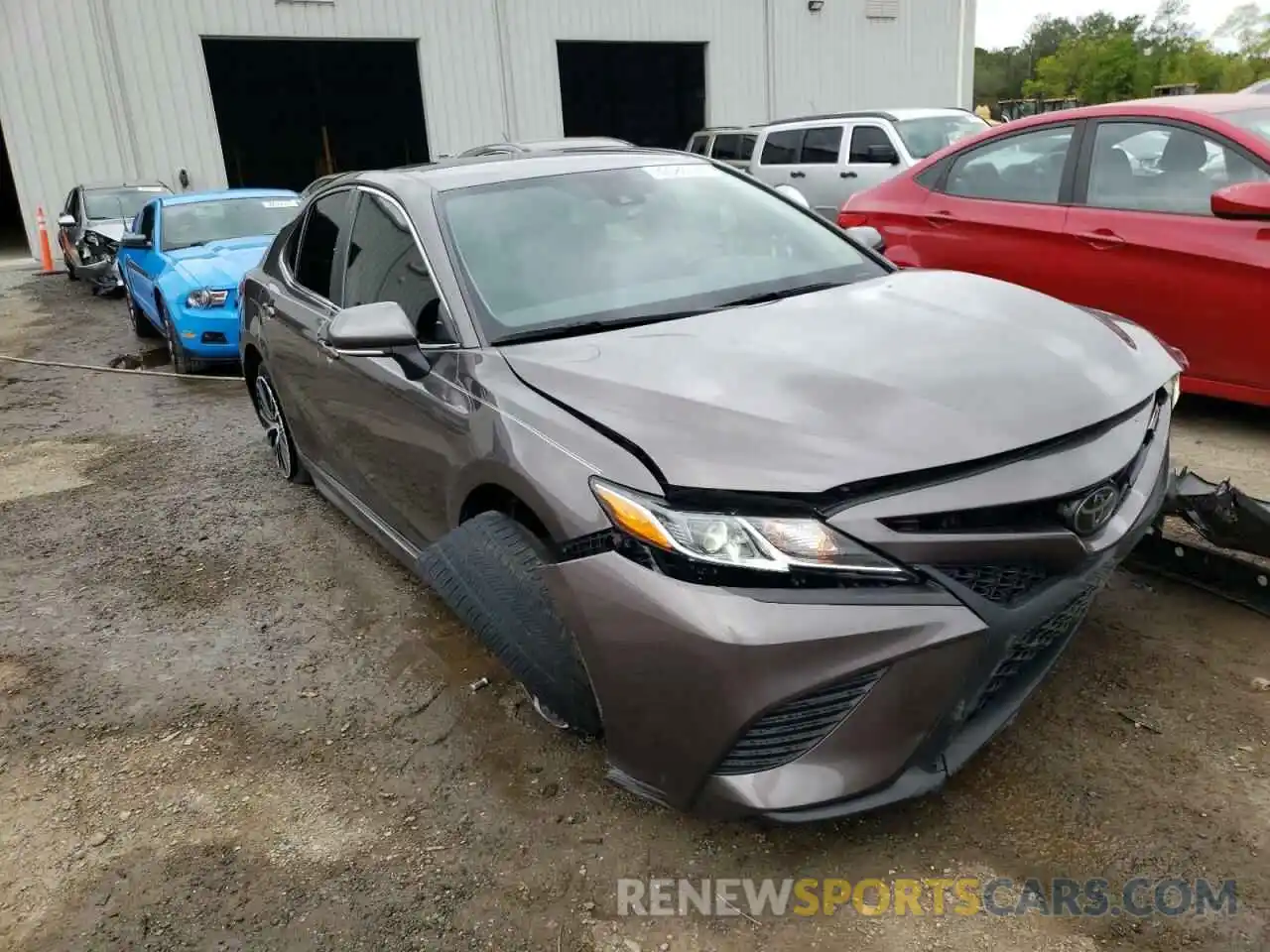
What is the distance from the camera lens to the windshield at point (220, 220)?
8.96m

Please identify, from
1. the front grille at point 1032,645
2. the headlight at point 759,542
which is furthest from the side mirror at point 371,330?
the front grille at point 1032,645

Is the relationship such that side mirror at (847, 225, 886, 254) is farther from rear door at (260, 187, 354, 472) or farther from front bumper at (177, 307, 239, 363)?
front bumper at (177, 307, 239, 363)

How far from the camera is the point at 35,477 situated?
574cm

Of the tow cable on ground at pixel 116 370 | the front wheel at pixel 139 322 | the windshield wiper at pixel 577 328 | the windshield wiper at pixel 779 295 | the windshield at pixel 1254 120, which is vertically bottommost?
the tow cable on ground at pixel 116 370

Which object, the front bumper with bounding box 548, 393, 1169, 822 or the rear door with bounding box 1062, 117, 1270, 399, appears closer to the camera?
the front bumper with bounding box 548, 393, 1169, 822

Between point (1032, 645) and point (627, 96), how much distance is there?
27980 mm

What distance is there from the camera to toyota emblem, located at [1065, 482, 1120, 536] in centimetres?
217

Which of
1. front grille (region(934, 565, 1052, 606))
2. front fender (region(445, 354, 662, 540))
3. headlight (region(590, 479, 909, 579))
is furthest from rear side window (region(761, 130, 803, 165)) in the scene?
headlight (region(590, 479, 909, 579))

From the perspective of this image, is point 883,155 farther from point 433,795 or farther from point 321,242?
point 433,795

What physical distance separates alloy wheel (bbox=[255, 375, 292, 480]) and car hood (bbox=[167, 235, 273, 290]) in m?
2.62

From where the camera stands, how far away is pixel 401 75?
81.6 feet

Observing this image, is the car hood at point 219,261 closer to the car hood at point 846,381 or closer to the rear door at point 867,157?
the car hood at point 846,381

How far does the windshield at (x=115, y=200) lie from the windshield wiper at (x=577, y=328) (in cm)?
1298

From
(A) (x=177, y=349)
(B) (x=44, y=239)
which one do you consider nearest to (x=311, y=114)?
(B) (x=44, y=239)
